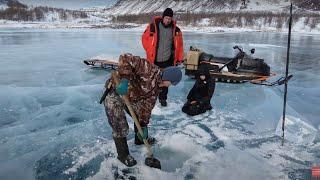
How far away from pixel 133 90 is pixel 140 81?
0.12m

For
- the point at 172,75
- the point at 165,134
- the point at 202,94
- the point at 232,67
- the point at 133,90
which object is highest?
the point at 172,75

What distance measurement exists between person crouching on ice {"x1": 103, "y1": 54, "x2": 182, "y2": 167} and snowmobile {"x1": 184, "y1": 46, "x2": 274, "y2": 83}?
14.4 feet

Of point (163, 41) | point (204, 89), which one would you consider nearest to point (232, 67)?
point (204, 89)

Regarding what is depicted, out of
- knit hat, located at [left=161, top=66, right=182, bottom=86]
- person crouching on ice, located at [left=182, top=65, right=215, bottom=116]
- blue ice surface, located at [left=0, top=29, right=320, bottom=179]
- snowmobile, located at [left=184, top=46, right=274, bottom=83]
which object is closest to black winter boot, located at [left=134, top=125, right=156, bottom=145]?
blue ice surface, located at [left=0, top=29, right=320, bottom=179]

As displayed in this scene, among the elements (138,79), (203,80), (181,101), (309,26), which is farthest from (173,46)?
(309,26)

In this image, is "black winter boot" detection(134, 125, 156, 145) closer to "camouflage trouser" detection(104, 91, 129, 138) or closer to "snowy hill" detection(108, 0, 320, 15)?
"camouflage trouser" detection(104, 91, 129, 138)

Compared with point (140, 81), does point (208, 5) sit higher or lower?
higher

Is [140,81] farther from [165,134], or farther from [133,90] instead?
[165,134]

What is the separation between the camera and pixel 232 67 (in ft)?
26.3

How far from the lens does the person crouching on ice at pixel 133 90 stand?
3291 millimetres

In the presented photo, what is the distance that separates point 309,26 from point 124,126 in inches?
1372

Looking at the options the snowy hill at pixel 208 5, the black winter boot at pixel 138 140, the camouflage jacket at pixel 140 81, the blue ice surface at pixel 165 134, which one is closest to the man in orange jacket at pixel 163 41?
the blue ice surface at pixel 165 134

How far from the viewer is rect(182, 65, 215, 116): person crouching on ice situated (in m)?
5.61

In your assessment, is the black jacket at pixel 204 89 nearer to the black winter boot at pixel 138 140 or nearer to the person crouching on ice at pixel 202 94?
the person crouching on ice at pixel 202 94
